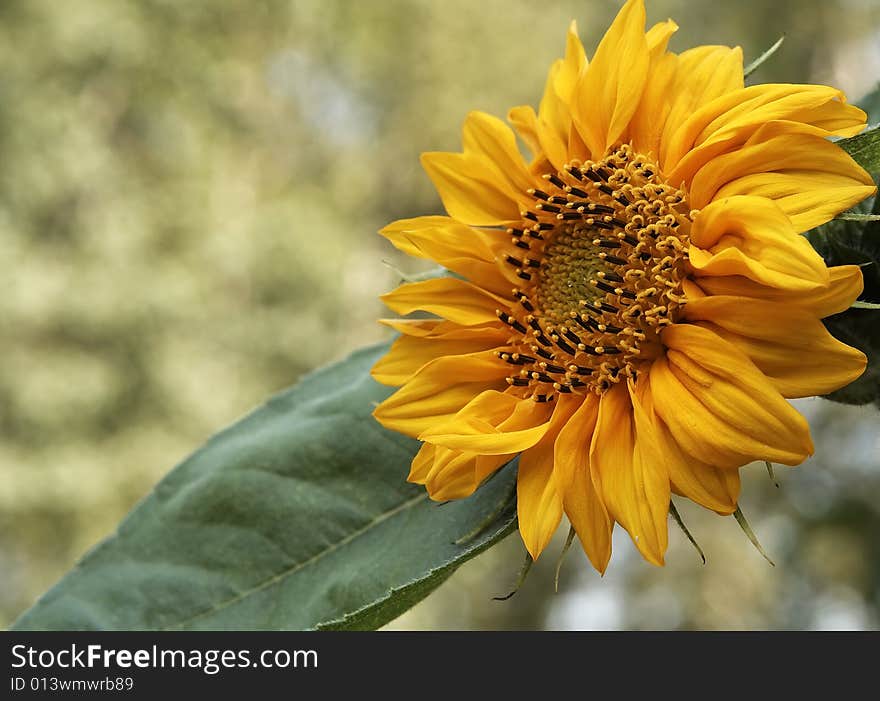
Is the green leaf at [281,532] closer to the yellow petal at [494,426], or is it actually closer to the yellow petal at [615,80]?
the yellow petal at [494,426]

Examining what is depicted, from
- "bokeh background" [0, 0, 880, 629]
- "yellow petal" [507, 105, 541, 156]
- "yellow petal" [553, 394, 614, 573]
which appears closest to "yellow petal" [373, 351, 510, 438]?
"yellow petal" [553, 394, 614, 573]

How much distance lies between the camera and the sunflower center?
798mm

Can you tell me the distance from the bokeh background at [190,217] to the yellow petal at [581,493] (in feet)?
19.8

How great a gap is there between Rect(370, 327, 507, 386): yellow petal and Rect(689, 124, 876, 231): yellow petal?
23 cm

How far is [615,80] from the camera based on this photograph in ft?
2.70

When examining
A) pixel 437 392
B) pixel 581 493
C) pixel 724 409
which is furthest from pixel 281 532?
pixel 724 409

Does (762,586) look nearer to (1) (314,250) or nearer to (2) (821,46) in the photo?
(2) (821,46)

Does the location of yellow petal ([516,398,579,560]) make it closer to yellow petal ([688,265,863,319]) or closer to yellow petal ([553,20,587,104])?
yellow petal ([688,265,863,319])

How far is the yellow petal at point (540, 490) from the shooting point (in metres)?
0.70

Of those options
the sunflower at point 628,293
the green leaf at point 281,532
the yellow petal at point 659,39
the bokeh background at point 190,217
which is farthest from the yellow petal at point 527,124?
the bokeh background at point 190,217

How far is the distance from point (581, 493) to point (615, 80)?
35cm

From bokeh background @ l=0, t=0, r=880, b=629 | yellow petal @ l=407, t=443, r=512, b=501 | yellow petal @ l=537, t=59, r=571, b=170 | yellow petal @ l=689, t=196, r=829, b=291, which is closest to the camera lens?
yellow petal @ l=689, t=196, r=829, b=291

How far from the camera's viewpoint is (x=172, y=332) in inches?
349

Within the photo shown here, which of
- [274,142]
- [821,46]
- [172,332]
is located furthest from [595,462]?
[274,142]
